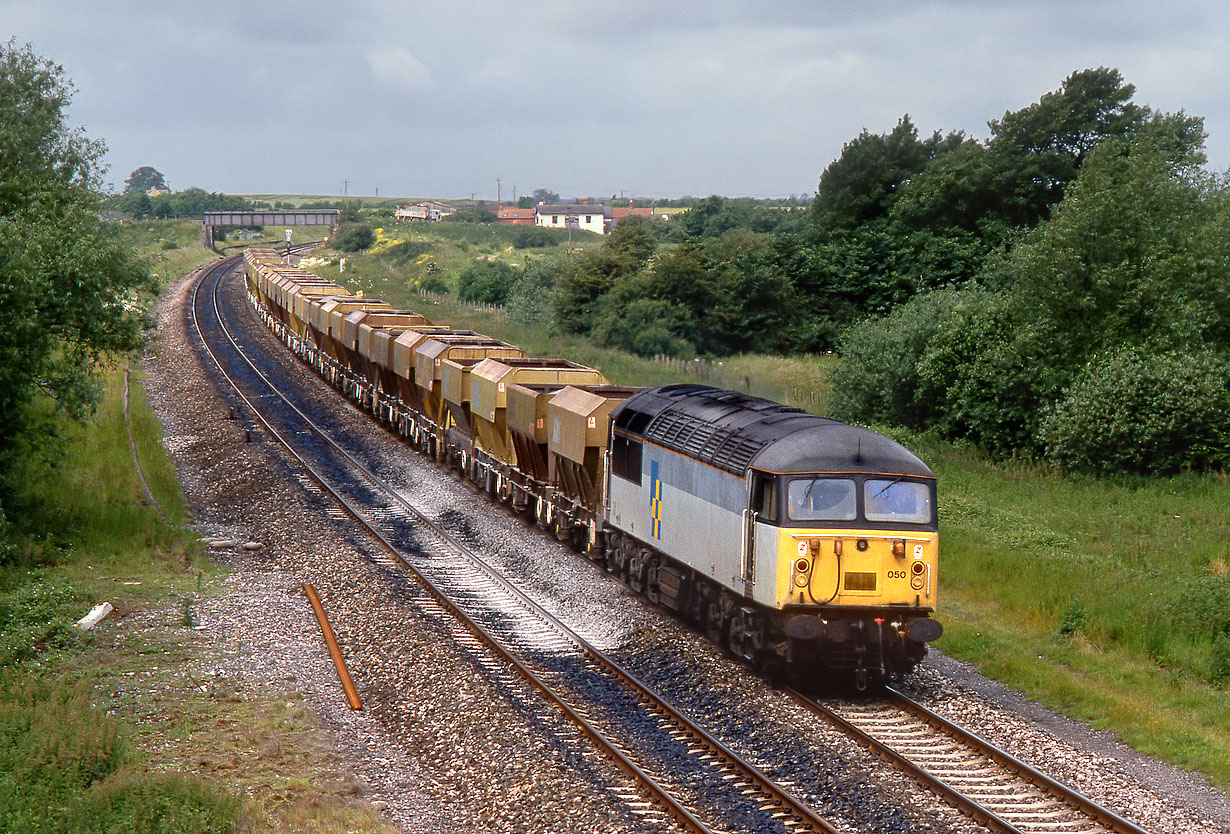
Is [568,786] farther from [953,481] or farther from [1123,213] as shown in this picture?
[1123,213]

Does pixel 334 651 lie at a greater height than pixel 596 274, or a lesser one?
lesser

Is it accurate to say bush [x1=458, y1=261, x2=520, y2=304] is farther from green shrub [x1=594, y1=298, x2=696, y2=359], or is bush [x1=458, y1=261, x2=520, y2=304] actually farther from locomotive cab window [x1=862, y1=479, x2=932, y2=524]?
locomotive cab window [x1=862, y1=479, x2=932, y2=524]

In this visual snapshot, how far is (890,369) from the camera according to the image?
3891 centimetres

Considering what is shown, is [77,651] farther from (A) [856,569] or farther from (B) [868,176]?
(B) [868,176]

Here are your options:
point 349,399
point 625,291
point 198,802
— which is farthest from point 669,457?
point 625,291

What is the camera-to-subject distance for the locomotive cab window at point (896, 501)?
16.2 metres

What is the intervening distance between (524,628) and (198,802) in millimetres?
8312

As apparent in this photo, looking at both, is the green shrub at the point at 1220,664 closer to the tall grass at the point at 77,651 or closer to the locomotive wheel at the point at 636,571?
the locomotive wheel at the point at 636,571

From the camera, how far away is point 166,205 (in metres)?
190

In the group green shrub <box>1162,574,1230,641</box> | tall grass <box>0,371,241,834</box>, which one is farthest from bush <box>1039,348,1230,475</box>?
tall grass <box>0,371,241,834</box>

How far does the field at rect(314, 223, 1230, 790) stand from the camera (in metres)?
15.9

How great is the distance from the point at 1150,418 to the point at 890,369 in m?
11.4

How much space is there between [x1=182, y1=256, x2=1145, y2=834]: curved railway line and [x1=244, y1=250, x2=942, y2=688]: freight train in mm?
1199

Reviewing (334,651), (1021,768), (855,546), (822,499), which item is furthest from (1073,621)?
(334,651)
